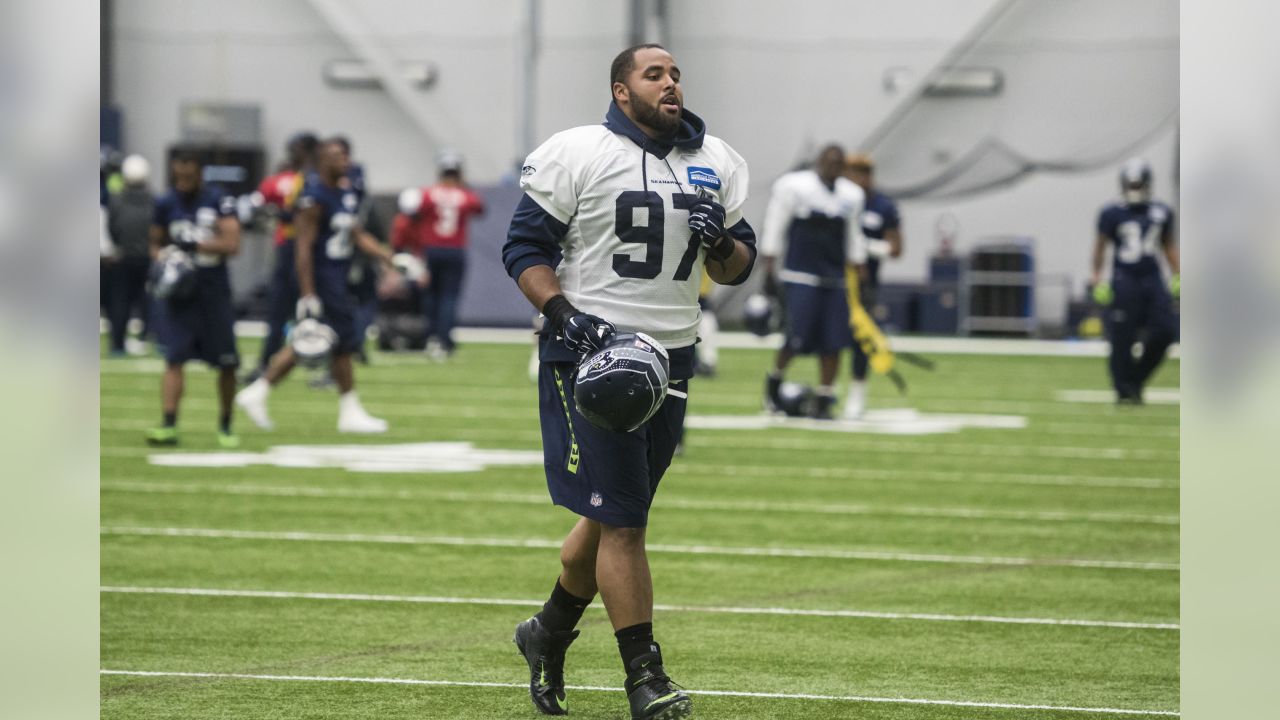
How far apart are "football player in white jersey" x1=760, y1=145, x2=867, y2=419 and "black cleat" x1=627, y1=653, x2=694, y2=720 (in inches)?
389

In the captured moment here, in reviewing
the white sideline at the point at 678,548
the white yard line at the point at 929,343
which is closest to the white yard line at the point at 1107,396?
the white yard line at the point at 929,343

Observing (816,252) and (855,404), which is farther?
(855,404)

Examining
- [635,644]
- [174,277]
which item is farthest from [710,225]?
[174,277]

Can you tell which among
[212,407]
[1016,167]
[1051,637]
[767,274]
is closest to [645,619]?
[1051,637]

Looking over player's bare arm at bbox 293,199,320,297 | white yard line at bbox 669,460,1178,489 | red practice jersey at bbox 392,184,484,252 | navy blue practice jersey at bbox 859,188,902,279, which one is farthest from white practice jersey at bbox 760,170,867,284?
red practice jersey at bbox 392,184,484,252

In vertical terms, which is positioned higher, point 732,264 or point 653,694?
point 732,264

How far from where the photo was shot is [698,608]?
7887mm

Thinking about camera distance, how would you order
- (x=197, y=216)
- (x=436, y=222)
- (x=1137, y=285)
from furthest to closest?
1. (x=436, y=222)
2. (x=1137, y=285)
3. (x=197, y=216)

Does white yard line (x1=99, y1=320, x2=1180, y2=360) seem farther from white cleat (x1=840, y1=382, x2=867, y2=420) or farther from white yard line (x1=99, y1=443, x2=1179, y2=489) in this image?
white yard line (x1=99, y1=443, x2=1179, y2=489)

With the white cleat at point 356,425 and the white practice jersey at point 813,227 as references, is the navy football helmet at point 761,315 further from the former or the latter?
the white cleat at point 356,425

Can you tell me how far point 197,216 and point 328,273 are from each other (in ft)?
5.14

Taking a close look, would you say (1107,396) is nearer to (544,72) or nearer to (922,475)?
(922,475)

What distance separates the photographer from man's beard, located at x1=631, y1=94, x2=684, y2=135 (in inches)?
226

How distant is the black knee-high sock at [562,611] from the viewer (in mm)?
5922
